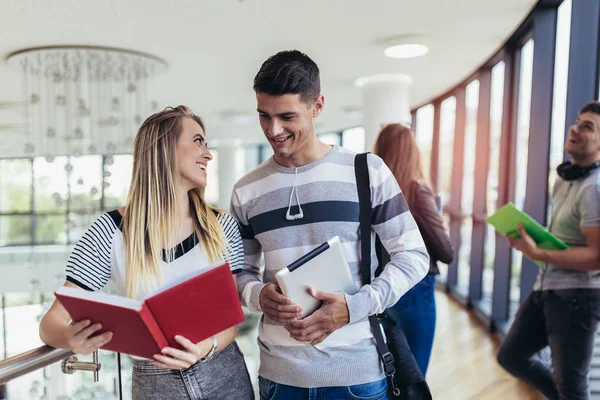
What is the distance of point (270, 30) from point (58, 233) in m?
11.6

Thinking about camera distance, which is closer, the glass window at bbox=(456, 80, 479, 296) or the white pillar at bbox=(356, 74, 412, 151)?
the white pillar at bbox=(356, 74, 412, 151)

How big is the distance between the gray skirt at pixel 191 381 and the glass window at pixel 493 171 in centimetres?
400

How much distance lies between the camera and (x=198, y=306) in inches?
41.5

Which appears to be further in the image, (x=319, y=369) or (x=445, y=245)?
(x=445, y=245)

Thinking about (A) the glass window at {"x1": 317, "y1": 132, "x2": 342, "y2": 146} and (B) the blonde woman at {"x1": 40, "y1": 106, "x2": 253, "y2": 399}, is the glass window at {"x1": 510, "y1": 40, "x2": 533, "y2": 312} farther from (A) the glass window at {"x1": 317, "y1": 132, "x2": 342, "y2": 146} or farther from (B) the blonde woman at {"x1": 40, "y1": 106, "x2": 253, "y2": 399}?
(A) the glass window at {"x1": 317, "y1": 132, "x2": 342, "y2": 146}

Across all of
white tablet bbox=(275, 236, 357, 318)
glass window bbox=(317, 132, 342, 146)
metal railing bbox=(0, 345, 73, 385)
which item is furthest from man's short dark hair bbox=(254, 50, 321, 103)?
glass window bbox=(317, 132, 342, 146)

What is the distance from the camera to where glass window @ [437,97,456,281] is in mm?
6668

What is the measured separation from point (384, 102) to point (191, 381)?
4.77 m

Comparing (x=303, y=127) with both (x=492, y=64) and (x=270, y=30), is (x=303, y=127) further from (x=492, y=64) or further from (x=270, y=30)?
(x=492, y=64)

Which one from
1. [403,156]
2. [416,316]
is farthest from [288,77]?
[416,316]

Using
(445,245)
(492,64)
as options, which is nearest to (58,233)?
(492,64)

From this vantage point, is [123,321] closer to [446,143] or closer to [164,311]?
[164,311]

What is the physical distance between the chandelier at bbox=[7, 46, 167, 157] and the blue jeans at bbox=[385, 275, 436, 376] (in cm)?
353

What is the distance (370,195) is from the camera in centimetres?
135
